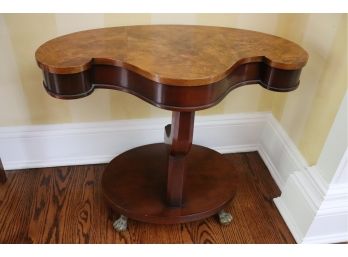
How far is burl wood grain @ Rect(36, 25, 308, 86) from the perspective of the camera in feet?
2.69

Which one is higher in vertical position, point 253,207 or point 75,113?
point 75,113

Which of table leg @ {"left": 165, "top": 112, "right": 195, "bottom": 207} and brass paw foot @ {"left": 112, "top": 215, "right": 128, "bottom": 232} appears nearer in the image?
table leg @ {"left": 165, "top": 112, "right": 195, "bottom": 207}

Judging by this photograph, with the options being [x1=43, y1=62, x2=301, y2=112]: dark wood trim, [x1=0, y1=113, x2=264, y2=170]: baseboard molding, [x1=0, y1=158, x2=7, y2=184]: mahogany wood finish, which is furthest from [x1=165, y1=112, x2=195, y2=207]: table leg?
[x1=0, y1=158, x2=7, y2=184]: mahogany wood finish

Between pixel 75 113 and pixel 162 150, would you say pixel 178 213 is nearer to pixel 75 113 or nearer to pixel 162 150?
pixel 162 150

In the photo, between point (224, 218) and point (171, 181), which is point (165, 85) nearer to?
point (171, 181)

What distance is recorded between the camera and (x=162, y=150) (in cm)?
147

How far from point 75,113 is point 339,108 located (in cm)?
102

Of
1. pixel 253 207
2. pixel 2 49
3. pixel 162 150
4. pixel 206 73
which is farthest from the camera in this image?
pixel 162 150

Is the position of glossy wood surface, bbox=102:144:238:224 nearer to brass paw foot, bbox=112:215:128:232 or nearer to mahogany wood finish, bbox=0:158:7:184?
brass paw foot, bbox=112:215:128:232

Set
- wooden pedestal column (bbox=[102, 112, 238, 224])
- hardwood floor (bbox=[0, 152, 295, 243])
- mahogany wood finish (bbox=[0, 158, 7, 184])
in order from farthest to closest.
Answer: mahogany wood finish (bbox=[0, 158, 7, 184]) → hardwood floor (bbox=[0, 152, 295, 243]) → wooden pedestal column (bbox=[102, 112, 238, 224])

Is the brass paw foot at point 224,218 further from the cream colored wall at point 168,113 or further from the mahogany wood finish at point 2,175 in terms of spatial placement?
the mahogany wood finish at point 2,175

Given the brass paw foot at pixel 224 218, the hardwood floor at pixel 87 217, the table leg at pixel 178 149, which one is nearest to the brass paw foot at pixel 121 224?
the hardwood floor at pixel 87 217

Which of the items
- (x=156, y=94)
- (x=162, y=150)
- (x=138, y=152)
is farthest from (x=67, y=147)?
(x=156, y=94)

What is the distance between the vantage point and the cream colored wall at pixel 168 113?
1121mm
